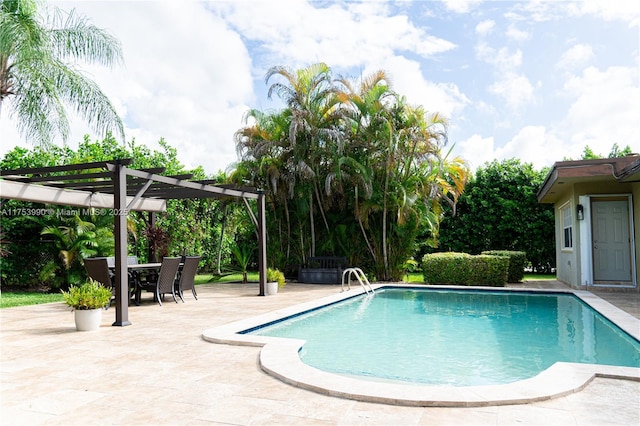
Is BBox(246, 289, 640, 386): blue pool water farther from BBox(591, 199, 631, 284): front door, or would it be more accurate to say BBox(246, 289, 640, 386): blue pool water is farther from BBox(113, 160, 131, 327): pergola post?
BBox(591, 199, 631, 284): front door

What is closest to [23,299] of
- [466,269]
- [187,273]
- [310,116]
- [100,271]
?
[100,271]

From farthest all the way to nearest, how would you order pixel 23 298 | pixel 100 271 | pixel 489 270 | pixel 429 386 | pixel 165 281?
pixel 489 270
pixel 23 298
pixel 165 281
pixel 100 271
pixel 429 386

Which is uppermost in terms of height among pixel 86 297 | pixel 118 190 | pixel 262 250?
pixel 118 190

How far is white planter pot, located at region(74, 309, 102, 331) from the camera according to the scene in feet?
22.5

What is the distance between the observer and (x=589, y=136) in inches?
798

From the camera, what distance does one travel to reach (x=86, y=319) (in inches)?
271

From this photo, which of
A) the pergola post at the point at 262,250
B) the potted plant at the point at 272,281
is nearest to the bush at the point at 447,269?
the potted plant at the point at 272,281

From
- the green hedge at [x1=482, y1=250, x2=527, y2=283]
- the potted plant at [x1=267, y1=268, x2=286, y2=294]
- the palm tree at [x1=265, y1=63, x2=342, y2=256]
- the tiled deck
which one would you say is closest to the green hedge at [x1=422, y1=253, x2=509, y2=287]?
the green hedge at [x1=482, y1=250, x2=527, y2=283]

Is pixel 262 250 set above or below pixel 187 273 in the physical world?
above

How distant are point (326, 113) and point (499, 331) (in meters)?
9.05

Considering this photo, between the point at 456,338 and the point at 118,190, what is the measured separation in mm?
5537

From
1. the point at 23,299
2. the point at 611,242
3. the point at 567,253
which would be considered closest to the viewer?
the point at 23,299

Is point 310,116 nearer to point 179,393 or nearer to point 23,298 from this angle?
point 23,298

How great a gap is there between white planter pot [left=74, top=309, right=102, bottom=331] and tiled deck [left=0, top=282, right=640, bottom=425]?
9.1 inches
